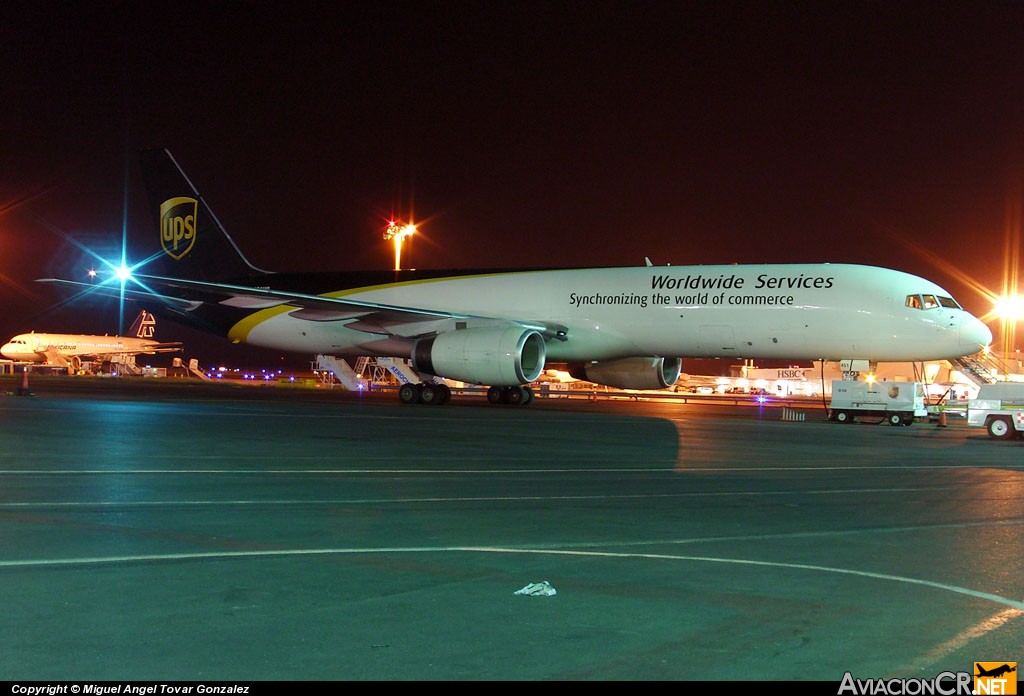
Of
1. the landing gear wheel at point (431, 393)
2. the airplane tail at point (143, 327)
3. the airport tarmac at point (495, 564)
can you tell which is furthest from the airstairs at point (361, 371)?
the airplane tail at point (143, 327)

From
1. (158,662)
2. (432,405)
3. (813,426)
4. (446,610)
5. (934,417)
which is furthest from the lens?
(432,405)

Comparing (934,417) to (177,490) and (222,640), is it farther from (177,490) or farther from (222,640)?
(222,640)

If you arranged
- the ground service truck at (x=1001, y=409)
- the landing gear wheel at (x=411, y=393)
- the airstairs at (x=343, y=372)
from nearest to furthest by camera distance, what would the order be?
the ground service truck at (x=1001, y=409), the landing gear wheel at (x=411, y=393), the airstairs at (x=343, y=372)

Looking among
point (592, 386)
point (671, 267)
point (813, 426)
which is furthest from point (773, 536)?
point (592, 386)

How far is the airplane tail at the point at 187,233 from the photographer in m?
37.8

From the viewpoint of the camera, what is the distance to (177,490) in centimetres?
1086

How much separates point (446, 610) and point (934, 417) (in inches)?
1004

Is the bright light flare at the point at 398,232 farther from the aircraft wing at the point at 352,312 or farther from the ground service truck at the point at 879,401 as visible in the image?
the ground service truck at the point at 879,401

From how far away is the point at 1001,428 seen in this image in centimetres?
2172

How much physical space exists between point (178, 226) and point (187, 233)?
0.48 m

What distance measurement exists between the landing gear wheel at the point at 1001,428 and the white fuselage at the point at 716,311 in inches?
169

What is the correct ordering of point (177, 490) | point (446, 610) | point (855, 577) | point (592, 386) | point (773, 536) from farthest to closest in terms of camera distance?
point (592, 386) → point (177, 490) → point (773, 536) → point (855, 577) → point (446, 610)

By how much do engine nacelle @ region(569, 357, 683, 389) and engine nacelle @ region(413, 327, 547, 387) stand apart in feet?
12.1

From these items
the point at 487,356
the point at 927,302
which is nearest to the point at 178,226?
the point at 487,356
